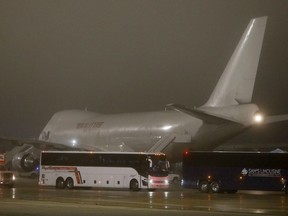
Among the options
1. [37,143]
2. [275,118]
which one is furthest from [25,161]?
[275,118]

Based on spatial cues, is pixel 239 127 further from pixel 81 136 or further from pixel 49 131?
pixel 49 131

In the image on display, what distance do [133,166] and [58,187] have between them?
7.70 metres

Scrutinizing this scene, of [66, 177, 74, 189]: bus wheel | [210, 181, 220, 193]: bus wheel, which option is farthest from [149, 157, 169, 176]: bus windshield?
[66, 177, 74, 189]: bus wheel

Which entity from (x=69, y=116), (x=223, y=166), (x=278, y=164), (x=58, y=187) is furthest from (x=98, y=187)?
(x=69, y=116)

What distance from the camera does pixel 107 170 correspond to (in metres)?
57.6

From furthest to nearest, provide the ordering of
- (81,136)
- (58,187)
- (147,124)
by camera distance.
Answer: (81,136) → (147,124) → (58,187)

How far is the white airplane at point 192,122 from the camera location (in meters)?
64.9

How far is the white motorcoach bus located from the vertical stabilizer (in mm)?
12612

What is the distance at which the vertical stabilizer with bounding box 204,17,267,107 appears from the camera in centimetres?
6550

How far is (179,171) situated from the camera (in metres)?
87.4

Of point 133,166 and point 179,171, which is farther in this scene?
point 179,171

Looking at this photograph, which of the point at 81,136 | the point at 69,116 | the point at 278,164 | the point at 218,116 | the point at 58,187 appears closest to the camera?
the point at 278,164

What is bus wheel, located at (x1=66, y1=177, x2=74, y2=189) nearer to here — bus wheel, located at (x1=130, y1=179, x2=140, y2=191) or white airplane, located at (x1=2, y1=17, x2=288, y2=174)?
bus wheel, located at (x1=130, y1=179, x2=140, y2=191)

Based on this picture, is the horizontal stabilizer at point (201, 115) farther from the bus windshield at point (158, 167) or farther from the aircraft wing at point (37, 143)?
the aircraft wing at point (37, 143)
